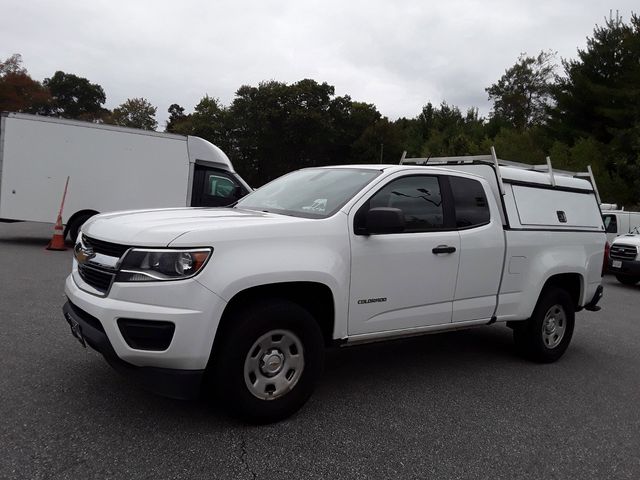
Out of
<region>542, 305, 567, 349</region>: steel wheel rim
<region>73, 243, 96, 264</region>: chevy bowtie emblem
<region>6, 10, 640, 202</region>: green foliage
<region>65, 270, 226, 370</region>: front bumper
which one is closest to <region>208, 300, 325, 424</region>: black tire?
<region>65, 270, 226, 370</region>: front bumper

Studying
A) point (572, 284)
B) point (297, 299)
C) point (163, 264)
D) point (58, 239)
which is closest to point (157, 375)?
point (163, 264)

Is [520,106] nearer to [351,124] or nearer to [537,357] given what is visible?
[351,124]

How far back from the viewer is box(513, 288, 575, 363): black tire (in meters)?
5.17

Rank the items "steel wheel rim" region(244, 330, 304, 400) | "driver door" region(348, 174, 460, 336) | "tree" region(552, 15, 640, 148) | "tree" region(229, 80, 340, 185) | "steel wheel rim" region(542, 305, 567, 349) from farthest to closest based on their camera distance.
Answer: "tree" region(229, 80, 340, 185) → "tree" region(552, 15, 640, 148) → "steel wheel rim" region(542, 305, 567, 349) → "driver door" region(348, 174, 460, 336) → "steel wheel rim" region(244, 330, 304, 400)

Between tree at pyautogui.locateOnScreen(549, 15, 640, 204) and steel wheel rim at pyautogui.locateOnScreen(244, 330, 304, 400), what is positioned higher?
tree at pyautogui.locateOnScreen(549, 15, 640, 204)

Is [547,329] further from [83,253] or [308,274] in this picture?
[83,253]

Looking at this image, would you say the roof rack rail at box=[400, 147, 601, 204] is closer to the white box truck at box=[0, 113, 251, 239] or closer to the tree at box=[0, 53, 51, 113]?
the white box truck at box=[0, 113, 251, 239]

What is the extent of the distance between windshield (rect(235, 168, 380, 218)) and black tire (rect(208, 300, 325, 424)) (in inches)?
32.7

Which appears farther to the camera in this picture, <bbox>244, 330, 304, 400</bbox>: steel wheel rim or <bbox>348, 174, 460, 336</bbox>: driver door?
<bbox>348, 174, 460, 336</bbox>: driver door

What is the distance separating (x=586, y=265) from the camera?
5.54 metres

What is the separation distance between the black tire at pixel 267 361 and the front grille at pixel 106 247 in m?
0.79

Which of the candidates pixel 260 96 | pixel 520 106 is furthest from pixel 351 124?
pixel 520 106

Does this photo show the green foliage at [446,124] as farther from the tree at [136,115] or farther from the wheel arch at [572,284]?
the wheel arch at [572,284]

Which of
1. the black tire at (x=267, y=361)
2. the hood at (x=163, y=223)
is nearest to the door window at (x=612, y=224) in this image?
the hood at (x=163, y=223)
